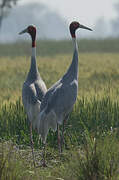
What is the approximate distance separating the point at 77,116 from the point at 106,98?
0.66 m

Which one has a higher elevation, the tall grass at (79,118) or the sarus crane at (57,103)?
the sarus crane at (57,103)

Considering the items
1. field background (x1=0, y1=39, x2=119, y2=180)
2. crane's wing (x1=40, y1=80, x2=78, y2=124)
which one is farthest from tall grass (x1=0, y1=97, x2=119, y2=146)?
crane's wing (x1=40, y1=80, x2=78, y2=124)

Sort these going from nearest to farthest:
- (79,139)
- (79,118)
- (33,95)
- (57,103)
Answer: (57,103)
(33,95)
(79,139)
(79,118)

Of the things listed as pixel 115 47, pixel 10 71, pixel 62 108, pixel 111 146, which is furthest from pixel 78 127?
pixel 115 47

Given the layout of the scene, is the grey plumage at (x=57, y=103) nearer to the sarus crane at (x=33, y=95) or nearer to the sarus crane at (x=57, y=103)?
the sarus crane at (x=57, y=103)

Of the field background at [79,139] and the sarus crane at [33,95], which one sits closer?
the field background at [79,139]

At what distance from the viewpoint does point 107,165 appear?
584cm

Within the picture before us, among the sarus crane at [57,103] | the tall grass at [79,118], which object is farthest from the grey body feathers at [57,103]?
the tall grass at [79,118]

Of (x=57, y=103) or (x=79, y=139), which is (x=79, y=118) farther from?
(x=57, y=103)

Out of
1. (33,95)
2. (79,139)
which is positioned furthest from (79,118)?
(33,95)

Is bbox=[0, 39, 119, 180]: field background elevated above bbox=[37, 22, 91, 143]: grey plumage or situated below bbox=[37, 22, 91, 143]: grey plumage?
below

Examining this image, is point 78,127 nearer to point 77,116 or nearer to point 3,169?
point 77,116

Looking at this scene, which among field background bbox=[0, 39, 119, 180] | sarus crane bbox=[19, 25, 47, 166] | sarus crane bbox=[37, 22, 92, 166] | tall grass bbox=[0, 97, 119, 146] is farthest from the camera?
tall grass bbox=[0, 97, 119, 146]

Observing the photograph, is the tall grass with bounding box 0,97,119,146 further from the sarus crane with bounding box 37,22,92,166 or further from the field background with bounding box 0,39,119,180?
the sarus crane with bounding box 37,22,92,166
